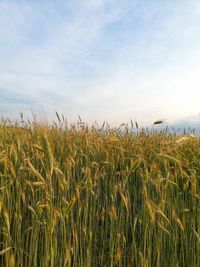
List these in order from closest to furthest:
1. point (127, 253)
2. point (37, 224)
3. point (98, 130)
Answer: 1. point (37, 224)
2. point (127, 253)
3. point (98, 130)

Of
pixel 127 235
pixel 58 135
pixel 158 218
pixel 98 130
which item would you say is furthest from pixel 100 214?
pixel 98 130

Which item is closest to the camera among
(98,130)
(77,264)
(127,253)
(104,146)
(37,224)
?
(37,224)

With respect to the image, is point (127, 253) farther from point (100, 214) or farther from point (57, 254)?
point (57, 254)

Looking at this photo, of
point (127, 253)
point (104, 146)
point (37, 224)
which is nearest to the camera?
point (37, 224)

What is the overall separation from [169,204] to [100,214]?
0.47 meters

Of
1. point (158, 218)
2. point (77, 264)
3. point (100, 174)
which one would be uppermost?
point (100, 174)

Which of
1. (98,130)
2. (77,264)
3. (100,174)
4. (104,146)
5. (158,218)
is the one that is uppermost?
(98,130)

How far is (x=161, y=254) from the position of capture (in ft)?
8.41

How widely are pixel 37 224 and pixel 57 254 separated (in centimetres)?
22

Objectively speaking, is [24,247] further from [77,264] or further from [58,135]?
[58,135]

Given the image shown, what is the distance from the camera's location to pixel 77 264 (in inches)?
95.7

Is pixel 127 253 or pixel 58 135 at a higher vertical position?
pixel 58 135

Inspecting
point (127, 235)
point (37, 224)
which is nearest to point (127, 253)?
point (127, 235)

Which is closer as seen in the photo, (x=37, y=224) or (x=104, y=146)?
(x=37, y=224)
